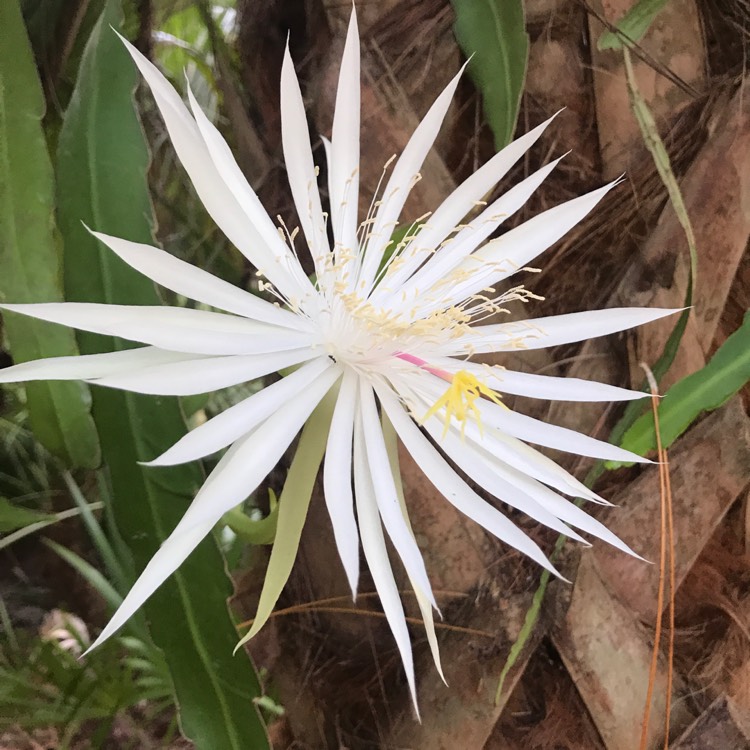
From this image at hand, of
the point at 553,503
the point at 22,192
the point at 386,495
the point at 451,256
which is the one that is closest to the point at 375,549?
the point at 386,495

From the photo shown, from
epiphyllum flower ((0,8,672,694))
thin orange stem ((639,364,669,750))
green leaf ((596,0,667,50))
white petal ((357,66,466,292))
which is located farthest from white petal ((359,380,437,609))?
green leaf ((596,0,667,50))

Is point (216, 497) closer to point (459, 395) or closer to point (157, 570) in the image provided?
point (157, 570)

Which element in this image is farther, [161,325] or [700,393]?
[700,393]

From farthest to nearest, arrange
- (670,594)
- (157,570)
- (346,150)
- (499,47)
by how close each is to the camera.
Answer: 1. (670,594)
2. (499,47)
3. (346,150)
4. (157,570)

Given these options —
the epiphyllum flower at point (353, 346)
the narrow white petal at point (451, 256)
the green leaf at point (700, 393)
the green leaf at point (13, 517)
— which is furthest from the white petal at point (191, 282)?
the green leaf at point (700, 393)

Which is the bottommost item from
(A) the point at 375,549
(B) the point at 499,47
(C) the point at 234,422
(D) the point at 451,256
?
(A) the point at 375,549

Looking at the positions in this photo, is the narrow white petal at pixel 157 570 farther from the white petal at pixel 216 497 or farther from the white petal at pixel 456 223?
the white petal at pixel 456 223

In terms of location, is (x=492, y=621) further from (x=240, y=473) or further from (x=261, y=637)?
(x=240, y=473)
